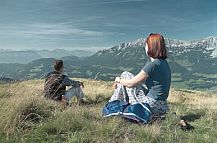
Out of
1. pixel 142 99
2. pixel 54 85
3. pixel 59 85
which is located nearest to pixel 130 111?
pixel 142 99

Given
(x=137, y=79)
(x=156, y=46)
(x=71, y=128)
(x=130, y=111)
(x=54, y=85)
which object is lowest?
(x=71, y=128)

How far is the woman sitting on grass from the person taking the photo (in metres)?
8.02

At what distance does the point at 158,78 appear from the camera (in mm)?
8305

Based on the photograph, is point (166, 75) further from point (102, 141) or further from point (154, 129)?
point (102, 141)

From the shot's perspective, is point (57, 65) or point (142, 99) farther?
point (57, 65)

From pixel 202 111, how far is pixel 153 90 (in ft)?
9.62

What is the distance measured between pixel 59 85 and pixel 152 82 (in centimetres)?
370

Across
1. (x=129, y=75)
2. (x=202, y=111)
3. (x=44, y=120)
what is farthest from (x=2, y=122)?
(x=202, y=111)

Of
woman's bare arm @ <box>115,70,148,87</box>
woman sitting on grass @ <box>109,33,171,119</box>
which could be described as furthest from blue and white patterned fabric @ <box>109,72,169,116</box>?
woman's bare arm @ <box>115,70,148,87</box>

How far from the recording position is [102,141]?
254 inches

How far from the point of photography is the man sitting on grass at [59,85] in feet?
36.1

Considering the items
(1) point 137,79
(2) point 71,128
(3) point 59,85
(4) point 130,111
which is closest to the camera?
(2) point 71,128

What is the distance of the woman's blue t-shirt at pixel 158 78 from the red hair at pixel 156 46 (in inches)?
5.2

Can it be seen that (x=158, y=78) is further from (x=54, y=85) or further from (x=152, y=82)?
(x=54, y=85)
